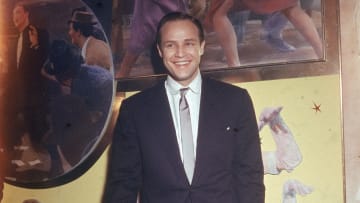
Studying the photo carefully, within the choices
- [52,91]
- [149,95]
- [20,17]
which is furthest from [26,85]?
[149,95]

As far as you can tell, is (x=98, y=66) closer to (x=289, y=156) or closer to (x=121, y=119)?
(x=121, y=119)

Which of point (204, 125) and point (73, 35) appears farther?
point (73, 35)

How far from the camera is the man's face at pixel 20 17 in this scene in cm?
152

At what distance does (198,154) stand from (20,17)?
0.88 metres

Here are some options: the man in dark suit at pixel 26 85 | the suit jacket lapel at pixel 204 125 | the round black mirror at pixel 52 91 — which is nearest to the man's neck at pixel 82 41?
the round black mirror at pixel 52 91

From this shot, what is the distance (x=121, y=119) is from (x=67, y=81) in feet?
1.41

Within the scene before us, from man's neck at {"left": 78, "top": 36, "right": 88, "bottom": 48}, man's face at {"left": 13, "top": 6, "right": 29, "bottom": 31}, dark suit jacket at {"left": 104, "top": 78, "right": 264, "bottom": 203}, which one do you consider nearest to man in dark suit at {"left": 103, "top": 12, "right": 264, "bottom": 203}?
dark suit jacket at {"left": 104, "top": 78, "right": 264, "bottom": 203}

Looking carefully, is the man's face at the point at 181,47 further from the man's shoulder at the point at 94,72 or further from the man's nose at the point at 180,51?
the man's shoulder at the point at 94,72

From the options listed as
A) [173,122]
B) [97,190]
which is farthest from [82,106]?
[173,122]

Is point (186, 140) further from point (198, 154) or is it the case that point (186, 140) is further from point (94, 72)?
point (94, 72)

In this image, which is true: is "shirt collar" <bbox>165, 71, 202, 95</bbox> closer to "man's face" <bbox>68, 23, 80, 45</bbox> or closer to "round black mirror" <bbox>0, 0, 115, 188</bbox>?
"round black mirror" <bbox>0, 0, 115, 188</bbox>

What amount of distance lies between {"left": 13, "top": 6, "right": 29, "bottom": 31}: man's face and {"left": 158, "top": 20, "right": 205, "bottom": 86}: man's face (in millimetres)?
663

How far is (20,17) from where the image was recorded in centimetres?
153

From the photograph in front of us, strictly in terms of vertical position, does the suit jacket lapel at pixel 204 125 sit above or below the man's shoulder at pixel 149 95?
below
